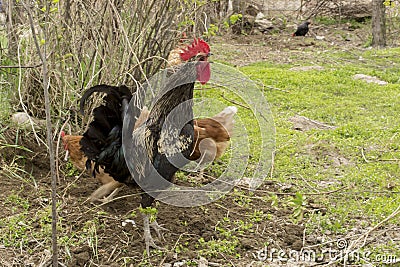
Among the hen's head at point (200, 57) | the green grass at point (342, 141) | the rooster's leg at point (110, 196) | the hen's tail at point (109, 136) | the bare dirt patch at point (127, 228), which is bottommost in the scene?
the green grass at point (342, 141)

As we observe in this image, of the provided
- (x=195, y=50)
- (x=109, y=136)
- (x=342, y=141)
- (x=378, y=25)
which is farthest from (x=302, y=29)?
(x=109, y=136)

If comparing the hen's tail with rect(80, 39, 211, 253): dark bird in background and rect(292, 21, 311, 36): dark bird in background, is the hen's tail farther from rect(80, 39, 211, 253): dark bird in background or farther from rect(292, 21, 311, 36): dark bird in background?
rect(292, 21, 311, 36): dark bird in background

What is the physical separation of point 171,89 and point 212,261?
1.20 metres

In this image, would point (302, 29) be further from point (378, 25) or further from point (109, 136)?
point (109, 136)

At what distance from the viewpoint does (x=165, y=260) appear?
339cm

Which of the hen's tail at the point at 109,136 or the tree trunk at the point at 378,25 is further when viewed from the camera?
the tree trunk at the point at 378,25

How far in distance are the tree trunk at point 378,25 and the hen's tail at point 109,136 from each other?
30.7 ft

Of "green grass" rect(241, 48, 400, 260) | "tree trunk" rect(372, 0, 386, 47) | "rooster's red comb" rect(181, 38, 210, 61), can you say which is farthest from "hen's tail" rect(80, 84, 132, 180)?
"tree trunk" rect(372, 0, 386, 47)

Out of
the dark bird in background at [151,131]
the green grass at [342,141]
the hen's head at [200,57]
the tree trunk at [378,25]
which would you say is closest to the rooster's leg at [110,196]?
the dark bird in background at [151,131]

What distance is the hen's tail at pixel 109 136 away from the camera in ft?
12.3

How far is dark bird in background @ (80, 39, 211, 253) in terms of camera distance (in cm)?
360

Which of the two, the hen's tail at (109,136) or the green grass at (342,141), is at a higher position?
the hen's tail at (109,136)

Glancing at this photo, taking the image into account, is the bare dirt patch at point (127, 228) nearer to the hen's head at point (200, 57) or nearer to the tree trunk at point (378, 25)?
the hen's head at point (200, 57)

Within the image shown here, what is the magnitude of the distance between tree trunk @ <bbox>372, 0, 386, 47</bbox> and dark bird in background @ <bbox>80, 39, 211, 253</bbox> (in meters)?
9.17
